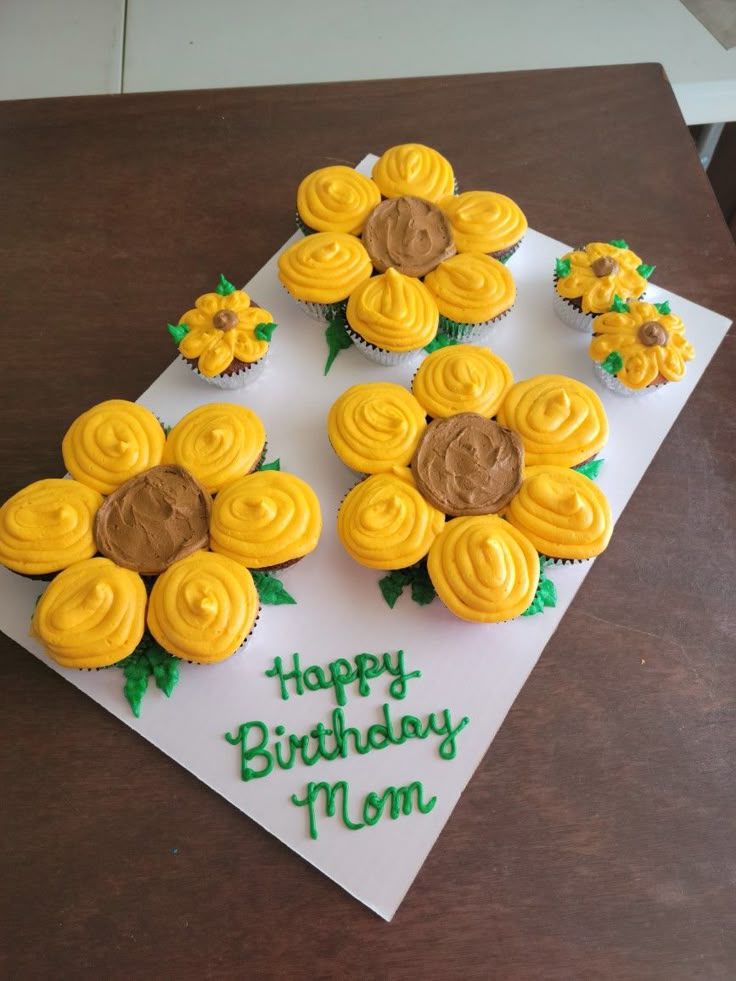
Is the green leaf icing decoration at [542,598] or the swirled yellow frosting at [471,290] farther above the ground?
the swirled yellow frosting at [471,290]

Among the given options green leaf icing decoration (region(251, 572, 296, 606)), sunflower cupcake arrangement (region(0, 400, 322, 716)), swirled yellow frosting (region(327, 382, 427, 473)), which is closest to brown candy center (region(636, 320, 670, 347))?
swirled yellow frosting (region(327, 382, 427, 473))

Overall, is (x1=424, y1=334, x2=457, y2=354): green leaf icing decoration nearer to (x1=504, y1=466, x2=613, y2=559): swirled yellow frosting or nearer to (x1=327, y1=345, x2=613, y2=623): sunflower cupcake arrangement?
(x1=327, y1=345, x2=613, y2=623): sunflower cupcake arrangement

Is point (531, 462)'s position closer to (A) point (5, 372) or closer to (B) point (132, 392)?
(B) point (132, 392)

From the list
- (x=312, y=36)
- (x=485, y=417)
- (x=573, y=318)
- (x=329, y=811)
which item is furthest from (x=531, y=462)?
(x=312, y=36)

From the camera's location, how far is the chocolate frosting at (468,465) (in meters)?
1.40

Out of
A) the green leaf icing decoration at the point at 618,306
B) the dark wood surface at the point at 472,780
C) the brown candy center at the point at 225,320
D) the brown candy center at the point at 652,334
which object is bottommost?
the dark wood surface at the point at 472,780

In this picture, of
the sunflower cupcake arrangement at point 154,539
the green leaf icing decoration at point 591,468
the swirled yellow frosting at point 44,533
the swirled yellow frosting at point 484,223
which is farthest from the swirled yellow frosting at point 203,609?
the swirled yellow frosting at point 484,223

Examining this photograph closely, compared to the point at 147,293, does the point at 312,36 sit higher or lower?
higher

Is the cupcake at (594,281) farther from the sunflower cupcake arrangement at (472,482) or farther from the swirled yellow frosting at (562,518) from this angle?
the swirled yellow frosting at (562,518)

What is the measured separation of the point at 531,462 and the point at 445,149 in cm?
103

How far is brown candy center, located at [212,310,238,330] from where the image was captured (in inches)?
62.1

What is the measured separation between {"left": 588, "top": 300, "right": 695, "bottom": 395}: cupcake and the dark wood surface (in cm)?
14

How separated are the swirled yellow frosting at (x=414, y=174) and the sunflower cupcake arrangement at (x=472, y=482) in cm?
45

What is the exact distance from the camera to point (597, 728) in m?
1.34
